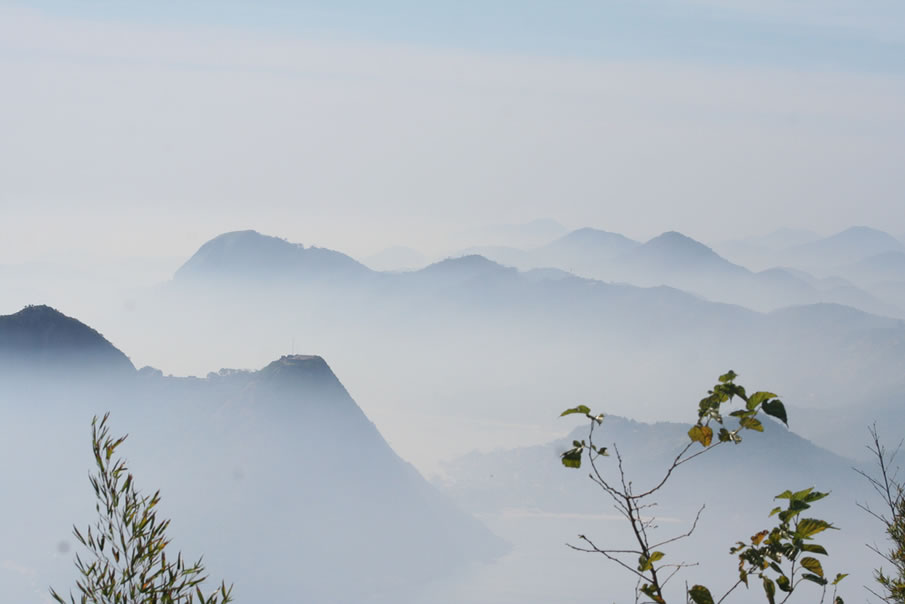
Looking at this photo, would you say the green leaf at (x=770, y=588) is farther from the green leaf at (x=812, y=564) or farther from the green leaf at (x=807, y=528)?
the green leaf at (x=807, y=528)

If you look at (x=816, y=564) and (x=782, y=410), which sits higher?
(x=782, y=410)

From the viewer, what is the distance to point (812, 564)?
11.4 metres

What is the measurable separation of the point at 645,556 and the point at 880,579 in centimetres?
1456

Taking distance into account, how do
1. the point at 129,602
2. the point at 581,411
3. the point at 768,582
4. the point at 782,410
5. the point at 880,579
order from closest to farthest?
the point at 782,410 < the point at 581,411 < the point at 768,582 < the point at 129,602 < the point at 880,579

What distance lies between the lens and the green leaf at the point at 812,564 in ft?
37.2

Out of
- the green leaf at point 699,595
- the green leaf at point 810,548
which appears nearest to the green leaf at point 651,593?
the green leaf at point 699,595

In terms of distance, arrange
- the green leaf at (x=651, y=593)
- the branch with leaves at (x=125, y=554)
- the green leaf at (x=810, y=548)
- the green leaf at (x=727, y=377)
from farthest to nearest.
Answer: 1. the branch with leaves at (x=125, y=554)
2. the green leaf at (x=727, y=377)
3. the green leaf at (x=651, y=593)
4. the green leaf at (x=810, y=548)

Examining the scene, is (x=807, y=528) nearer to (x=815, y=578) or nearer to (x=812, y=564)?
(x=812, y=564)

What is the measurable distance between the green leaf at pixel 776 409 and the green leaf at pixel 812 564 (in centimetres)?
203

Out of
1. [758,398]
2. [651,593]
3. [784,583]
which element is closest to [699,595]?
[651,593]

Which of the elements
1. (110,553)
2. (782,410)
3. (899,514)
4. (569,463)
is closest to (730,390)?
(782,410)

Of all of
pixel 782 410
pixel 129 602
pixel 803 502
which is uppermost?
pixel 782 410

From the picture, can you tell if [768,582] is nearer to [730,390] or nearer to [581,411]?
[730,390]

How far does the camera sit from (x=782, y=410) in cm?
1023
